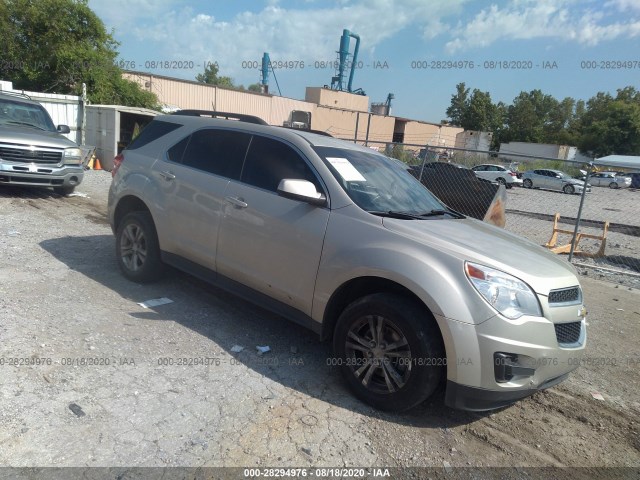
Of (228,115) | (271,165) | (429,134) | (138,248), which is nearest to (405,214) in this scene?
(271,165)

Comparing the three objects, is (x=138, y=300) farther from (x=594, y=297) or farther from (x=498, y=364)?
(x=594, y=297)

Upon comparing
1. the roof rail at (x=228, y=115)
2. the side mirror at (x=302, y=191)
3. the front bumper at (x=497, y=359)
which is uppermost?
the roof rail at (x=228, y=115)

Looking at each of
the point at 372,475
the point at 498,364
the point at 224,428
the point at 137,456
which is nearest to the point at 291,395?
the point at 224,428

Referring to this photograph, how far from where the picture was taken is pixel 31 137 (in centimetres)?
883

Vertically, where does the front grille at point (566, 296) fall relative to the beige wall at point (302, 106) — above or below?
below

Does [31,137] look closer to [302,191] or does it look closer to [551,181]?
[302,191]

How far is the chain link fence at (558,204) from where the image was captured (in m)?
8.45

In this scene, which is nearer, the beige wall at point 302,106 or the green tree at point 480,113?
the beige wall at point 302,106

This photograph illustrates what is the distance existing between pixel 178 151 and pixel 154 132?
61 cm

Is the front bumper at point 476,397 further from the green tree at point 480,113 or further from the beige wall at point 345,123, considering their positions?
the green tree at point 480,113

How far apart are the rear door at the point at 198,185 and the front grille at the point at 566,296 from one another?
277cm

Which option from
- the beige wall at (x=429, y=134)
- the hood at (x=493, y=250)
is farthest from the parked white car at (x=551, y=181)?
the hood at (x=493, y=250)

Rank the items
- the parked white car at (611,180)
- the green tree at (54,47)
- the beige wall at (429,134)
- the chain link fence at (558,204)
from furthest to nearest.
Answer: the beige wall at (429,134) → the parked white car at (611,180) → the green tree at (54,47) → the chain link fence at (558,204)

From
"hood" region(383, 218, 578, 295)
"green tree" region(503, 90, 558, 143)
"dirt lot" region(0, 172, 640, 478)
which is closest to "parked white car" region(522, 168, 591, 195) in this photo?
"dirt lot" region(0, 172, 640, 478)
